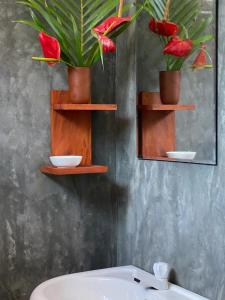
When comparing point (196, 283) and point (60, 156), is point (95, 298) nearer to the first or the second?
point (196, 283)

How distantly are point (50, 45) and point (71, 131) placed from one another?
1.22 ft

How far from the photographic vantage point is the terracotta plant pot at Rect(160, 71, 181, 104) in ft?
5.22

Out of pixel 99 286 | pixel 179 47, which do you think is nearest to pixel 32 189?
pixel 99 286

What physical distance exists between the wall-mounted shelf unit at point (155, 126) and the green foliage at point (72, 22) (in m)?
0.26

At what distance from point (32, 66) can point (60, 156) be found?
370mm

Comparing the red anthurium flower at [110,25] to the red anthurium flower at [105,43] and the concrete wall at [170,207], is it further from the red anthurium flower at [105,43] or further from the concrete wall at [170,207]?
the concrete wall at [170,207]

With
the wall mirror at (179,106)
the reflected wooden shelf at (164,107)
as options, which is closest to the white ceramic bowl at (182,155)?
the wall mirror at (179,106)

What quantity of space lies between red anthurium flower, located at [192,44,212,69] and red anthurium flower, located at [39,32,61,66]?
1.56ft

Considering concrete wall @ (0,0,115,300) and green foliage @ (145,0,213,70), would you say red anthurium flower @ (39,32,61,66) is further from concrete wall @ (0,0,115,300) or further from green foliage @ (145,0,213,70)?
green foliage @ (145,0,213,70)

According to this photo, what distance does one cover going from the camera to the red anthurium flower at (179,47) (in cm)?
153

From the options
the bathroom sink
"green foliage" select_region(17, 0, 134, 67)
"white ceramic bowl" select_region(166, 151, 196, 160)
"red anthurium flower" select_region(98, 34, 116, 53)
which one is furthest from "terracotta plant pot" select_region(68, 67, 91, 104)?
the bathroom sink

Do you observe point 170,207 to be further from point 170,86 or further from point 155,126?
point 170,86

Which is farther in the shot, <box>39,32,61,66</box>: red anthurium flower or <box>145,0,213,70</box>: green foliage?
<box>39,32,61,66</box>: red anthurium flower

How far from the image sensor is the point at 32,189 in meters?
1.80
